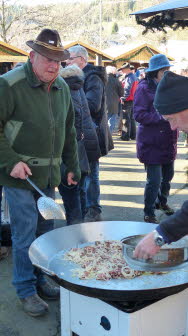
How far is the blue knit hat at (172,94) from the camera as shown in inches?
76.3

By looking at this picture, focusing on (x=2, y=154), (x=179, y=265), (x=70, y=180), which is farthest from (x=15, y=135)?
(x=179, y=265)

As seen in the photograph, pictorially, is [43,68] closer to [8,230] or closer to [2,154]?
[2,154]

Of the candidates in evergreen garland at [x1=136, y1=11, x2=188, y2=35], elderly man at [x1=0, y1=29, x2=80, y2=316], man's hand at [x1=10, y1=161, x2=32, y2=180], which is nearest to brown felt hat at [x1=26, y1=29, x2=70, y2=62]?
elderly man at [x1=0, y1=29, x2=80, y2=316]

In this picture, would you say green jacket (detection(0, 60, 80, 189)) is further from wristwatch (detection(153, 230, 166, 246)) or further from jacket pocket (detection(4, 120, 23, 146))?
wristwatch (detection(153, 230, 166, 246))

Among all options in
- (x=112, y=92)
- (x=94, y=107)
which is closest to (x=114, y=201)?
(x=94, y=107)

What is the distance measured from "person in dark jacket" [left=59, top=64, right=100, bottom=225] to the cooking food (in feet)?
4.46

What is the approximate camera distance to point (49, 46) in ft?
8.98

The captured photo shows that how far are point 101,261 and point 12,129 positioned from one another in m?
1.05

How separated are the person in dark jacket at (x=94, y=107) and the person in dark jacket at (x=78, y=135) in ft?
1.13

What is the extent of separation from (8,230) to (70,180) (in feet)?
3.57

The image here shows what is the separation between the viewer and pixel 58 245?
2.63 meters

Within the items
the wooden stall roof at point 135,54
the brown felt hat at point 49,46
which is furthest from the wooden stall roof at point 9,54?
the brown felt hat at point 49,46

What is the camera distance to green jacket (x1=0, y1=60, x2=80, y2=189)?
106 inches

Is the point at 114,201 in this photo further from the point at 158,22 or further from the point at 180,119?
the point at 180,119
